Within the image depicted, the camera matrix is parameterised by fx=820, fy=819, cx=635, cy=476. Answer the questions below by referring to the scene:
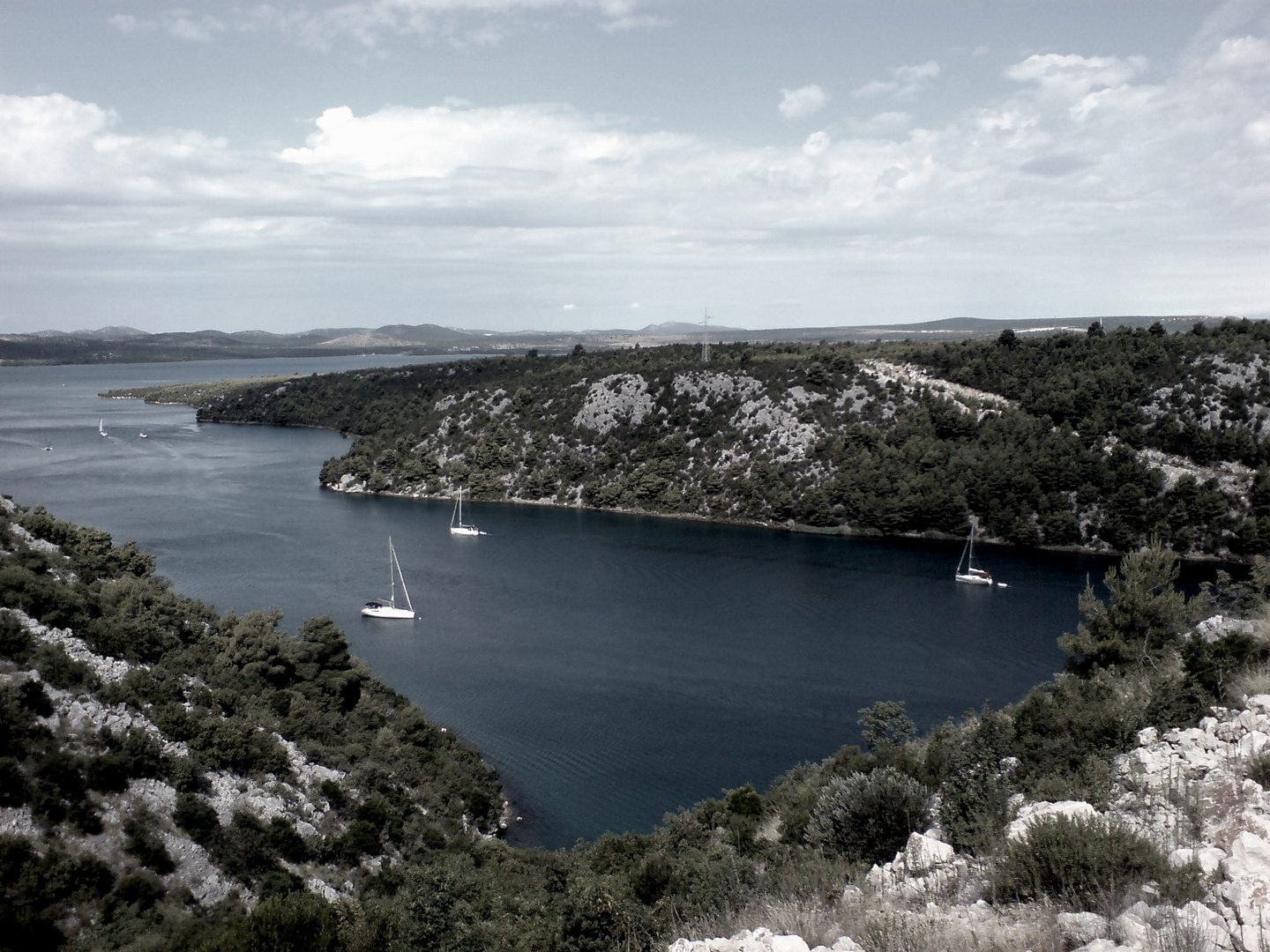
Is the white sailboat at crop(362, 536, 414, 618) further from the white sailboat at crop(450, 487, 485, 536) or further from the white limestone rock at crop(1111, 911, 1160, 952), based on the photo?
the white limestone rock at crop(1111, 911, 1160, 952)

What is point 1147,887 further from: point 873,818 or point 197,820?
point 197,820

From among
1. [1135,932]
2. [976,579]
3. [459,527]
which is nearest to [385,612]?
[459,527]

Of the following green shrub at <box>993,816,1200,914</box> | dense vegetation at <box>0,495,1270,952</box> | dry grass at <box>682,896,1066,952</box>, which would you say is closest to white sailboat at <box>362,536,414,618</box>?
dense vegetation at <box>0,495,1270,952</box>

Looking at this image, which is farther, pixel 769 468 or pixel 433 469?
pixel 433 469

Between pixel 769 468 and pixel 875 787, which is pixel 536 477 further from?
pixel 875 787

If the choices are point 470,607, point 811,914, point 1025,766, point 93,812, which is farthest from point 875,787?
point 470,607

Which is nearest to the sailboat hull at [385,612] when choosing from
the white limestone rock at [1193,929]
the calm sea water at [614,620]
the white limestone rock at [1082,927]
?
the calm sea water at [614,620]
